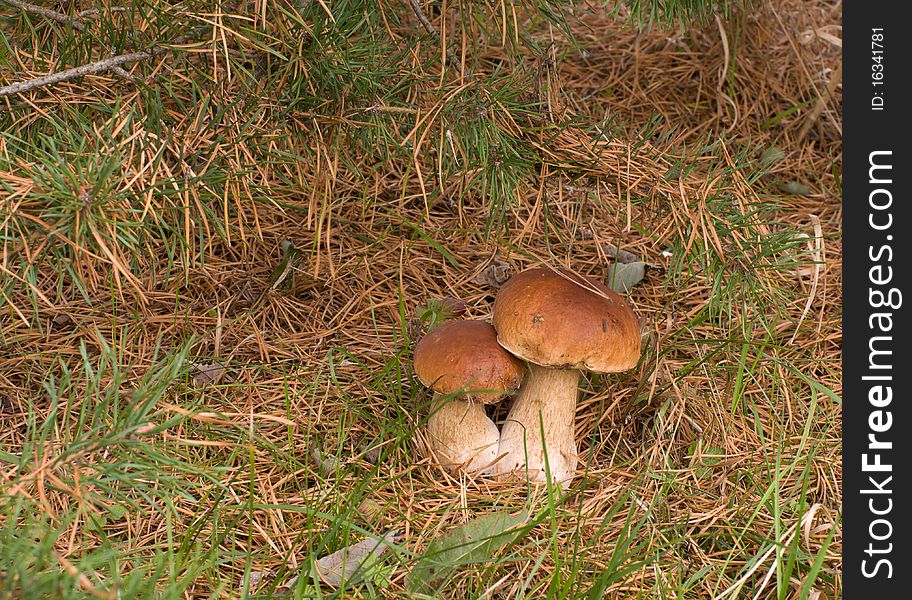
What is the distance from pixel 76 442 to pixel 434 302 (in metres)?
1.01

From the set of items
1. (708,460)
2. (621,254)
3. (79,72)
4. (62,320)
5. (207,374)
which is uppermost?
(79,72)

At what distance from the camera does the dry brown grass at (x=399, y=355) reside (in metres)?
1.48

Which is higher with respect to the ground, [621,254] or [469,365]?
[469,365]

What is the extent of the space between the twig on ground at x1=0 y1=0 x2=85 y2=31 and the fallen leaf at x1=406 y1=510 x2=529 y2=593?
112 cm

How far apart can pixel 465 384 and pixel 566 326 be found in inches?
9.1

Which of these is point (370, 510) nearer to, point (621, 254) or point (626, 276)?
point (626, 276)

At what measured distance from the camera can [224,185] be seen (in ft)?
4.99

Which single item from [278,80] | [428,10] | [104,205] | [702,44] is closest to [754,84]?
→ [702,44]

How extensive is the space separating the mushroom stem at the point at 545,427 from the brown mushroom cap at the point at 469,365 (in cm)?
7

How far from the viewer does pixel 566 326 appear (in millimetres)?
1601

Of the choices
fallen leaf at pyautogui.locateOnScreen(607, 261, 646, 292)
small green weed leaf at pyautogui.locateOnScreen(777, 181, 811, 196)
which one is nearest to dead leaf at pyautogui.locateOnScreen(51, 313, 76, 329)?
fallen leaf at pyautogui.locateOnScreen(607, 261, 646, 292)

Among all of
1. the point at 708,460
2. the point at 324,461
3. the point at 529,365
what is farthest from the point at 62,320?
the point at 708,460

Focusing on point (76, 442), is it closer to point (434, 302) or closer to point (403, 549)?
point (403, 549)

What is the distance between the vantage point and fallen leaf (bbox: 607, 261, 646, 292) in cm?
221
